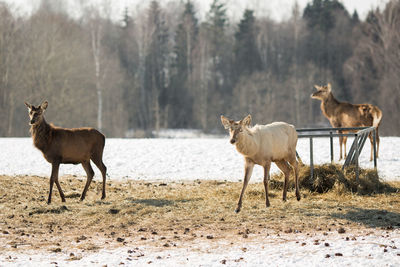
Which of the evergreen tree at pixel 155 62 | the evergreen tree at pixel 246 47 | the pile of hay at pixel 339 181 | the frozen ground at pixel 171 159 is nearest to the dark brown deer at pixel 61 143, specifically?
the pile of hay at pixel 339 181

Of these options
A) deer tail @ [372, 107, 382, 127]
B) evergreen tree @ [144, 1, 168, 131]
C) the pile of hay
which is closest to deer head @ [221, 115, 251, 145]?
the pile of hay

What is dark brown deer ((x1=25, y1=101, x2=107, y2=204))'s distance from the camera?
9.51m

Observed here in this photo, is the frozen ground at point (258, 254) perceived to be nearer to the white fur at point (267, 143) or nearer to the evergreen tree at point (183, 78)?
the white fur at point (267, 143)

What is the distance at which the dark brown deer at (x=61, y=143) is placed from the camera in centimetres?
951

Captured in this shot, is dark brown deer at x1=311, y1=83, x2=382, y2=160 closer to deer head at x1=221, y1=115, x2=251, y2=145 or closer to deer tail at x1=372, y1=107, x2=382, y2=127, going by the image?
deer tail at x1=372, y1=107, x2=382, y2=127

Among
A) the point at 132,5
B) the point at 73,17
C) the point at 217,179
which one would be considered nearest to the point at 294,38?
the point at 132,5

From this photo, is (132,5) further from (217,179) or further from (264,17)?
(217,179)

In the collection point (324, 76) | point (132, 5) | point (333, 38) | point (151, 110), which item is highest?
point (132, 5)

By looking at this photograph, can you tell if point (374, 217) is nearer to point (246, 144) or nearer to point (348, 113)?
point (246, 144)

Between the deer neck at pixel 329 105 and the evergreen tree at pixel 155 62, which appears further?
the evergreen tree at pixel 155 62

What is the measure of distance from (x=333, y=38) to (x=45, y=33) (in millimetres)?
27544

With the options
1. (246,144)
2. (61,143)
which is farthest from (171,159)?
(246,144)

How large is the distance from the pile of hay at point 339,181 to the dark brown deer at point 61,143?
151 inches

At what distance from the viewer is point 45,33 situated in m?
33.5
